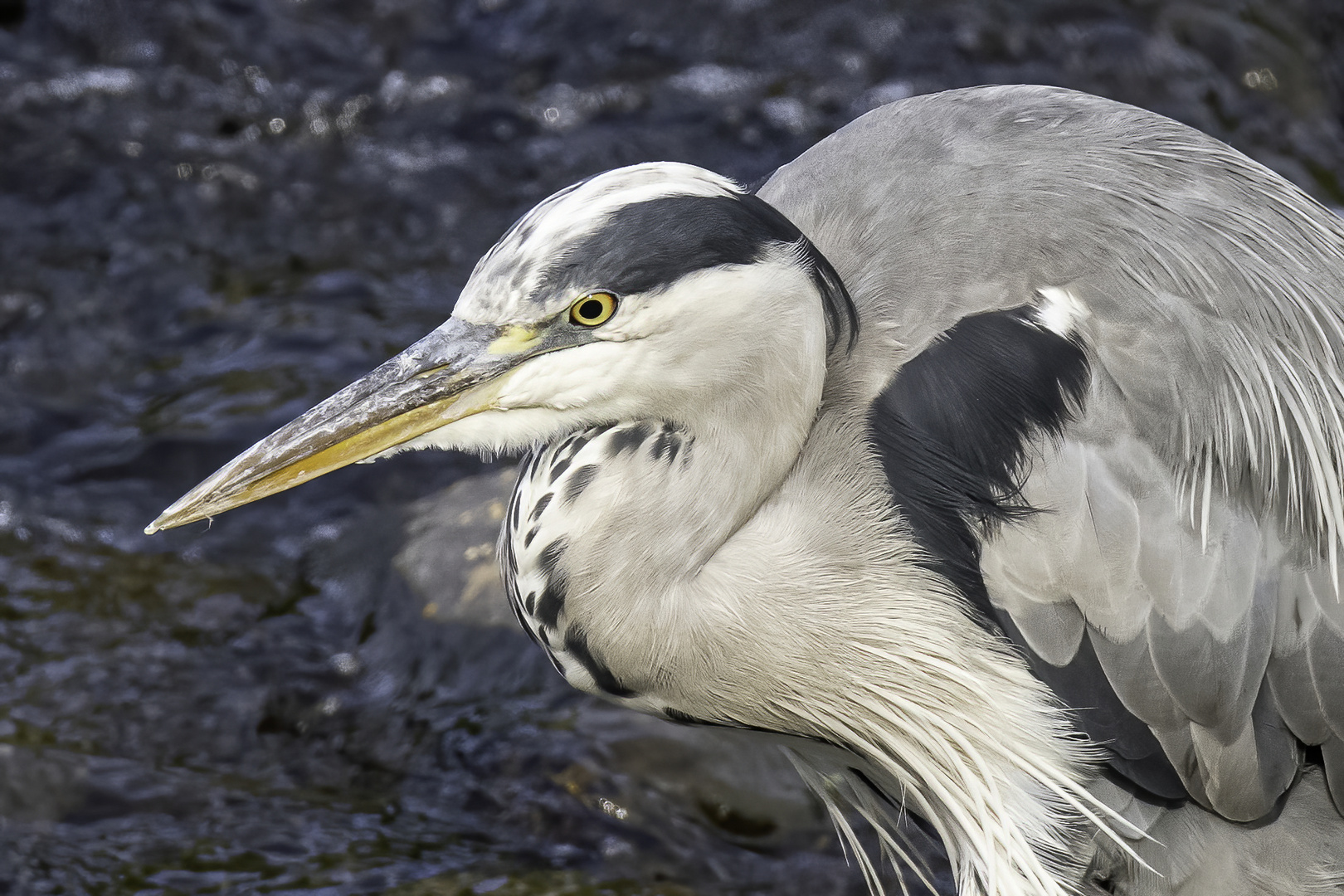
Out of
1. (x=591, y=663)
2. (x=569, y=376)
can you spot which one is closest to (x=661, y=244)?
(x=569, y=376)

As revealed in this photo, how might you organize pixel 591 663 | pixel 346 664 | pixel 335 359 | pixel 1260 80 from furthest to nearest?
pixel 1260 80 < pixel 335 359 < pixel 346 664 < pixel 591 663

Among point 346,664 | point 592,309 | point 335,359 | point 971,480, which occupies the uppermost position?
point 592,309

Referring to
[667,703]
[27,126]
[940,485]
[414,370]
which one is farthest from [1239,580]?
[27,126]

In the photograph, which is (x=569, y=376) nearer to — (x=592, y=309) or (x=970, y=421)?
(x=592, y=309)

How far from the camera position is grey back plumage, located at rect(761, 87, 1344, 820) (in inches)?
92.9

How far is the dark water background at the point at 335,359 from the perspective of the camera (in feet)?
11.2

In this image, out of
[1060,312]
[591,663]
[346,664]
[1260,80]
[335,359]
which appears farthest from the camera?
[1260,80]

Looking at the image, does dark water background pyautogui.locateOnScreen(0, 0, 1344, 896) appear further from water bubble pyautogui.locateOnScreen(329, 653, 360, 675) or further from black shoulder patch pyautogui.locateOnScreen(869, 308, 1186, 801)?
black shoulder patch pyautogui.locateOnScreen(869, 308, 1186, 801)

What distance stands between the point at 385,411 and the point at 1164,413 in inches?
48.9

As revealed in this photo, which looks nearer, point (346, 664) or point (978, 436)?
point (978, 436)

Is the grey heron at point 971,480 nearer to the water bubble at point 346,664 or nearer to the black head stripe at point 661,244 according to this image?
the black head stripe at point 661,244

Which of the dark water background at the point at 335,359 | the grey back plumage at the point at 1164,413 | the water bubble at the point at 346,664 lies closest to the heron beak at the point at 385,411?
the grey back plumage at the point at 1164,413

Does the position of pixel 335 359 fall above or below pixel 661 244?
below

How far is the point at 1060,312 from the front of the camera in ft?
7.72
